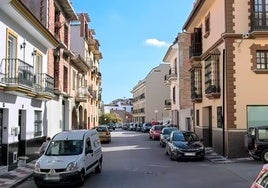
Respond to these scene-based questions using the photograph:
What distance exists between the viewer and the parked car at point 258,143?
780 inches

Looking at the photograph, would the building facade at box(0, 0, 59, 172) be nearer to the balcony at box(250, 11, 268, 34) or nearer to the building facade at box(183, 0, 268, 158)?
the building facade at box(183, 0, 268, 158)

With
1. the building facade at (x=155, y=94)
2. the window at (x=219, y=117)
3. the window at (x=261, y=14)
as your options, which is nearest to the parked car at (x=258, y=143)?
the window at (x=219, y=117)

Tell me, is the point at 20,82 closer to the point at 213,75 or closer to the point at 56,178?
the point at 56,178

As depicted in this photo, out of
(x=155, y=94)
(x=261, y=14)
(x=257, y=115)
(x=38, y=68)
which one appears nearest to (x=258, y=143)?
(x=257, y=115)

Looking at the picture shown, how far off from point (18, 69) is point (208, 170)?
9.03m

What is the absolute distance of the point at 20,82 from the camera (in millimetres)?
18031

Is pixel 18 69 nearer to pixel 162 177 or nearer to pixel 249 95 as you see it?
pixel 162 177

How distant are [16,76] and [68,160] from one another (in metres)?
5.29

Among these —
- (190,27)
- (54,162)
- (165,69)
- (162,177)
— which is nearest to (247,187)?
(162,177)

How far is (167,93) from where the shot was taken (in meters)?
89.9

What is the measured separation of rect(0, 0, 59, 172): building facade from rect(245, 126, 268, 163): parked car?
408 inches

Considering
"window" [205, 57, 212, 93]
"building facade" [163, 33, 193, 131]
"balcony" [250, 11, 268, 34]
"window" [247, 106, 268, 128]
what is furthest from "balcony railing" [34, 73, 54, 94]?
"building facade" [163, 33, 193, 131]

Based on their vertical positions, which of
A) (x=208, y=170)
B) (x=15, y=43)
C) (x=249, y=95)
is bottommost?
(x=208, y=170)

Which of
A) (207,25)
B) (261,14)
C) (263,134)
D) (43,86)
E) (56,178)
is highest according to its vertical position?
(207,25)
